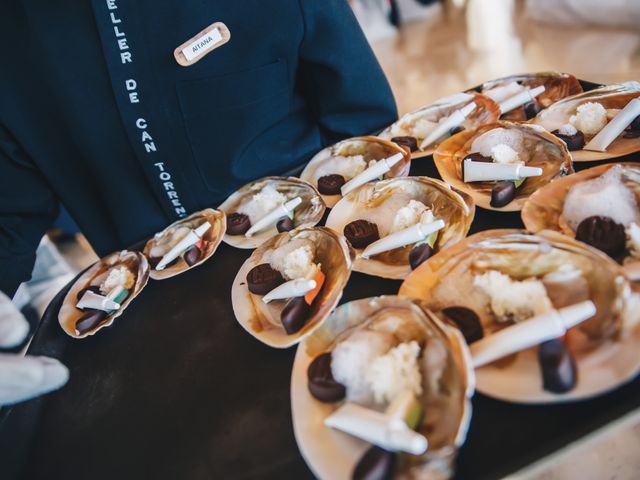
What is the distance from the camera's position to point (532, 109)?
962 millimetres

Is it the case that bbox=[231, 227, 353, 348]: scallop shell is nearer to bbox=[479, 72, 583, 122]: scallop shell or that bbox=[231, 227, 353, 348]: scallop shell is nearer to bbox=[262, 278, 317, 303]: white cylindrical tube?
bbox=[262, 278, 317, 303]: white cylindrical tube

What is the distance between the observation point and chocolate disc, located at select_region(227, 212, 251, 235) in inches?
36.1

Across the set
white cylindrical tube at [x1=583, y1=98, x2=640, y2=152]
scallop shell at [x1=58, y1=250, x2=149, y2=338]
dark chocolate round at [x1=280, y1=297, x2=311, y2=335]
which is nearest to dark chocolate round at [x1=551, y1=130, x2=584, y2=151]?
white cylindrical tube at [x1=583, y1=98, x2=640, y2=152]

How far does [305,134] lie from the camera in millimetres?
1242

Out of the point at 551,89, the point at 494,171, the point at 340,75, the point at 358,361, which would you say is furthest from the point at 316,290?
the point at 551,89

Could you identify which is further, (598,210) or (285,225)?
(285,225)

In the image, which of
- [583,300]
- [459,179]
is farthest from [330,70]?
[583,300]

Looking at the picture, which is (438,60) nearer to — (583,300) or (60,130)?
(60,130)

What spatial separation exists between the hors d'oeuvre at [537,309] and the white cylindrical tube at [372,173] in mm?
281

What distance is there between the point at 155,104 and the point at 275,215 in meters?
0.41

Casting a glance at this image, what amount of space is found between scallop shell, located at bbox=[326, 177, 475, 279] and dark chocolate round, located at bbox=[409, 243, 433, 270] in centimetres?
2

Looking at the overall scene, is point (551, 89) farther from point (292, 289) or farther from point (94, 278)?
point (94, 278)

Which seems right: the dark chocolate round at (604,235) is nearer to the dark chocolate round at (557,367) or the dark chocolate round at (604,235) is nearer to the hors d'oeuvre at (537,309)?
the hors d'oeuvre at (537,309)

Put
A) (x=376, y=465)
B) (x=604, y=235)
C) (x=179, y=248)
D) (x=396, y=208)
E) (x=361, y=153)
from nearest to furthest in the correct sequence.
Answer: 1. (x=376, y=465)
2. (x=604, y=235)
3. (x=396, y=208)
4. (x=179, y=248)
5. (x=361, y=153)
